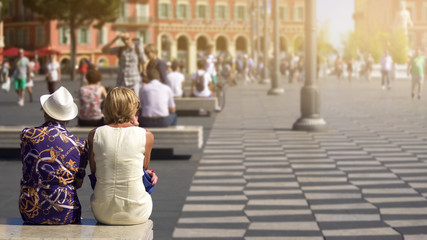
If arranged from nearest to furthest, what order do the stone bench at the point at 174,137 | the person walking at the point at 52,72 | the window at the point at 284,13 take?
1. the stone bench at the point at 174,137
2. the person walking at the point at 52,72
3. the window at the point at 284,13

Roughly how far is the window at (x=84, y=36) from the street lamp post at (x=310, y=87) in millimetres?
72388

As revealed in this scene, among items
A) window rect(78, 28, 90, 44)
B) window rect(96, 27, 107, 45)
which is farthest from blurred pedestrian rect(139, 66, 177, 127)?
window rect(96, 27, 107, 45)

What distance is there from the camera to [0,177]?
10.7 m

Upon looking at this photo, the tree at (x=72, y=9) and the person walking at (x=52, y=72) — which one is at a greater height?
the tree at (x=72, y=9)

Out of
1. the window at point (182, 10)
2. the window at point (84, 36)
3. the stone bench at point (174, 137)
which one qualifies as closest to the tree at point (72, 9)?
the window at point (84, 36)

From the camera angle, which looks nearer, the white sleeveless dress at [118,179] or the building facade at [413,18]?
the white sleeveless dress at [118,179]

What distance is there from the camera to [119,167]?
4.85 m

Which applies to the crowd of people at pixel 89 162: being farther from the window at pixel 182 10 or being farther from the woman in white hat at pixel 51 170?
the window at pixel 182 10

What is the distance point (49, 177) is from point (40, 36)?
85617 mm

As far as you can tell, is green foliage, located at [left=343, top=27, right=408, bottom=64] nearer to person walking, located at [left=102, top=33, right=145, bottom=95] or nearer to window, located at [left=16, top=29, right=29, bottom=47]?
person walking, located at [left=102, top=33, right=145, bottom=95]

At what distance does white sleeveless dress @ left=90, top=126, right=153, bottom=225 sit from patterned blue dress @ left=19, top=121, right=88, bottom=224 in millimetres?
136

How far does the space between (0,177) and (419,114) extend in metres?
13.7

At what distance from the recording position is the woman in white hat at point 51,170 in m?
4.79

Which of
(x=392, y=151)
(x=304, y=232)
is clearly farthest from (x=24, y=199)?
(x=392, y=151)
